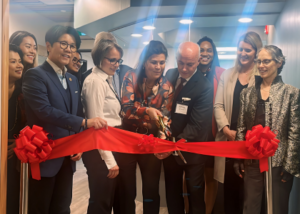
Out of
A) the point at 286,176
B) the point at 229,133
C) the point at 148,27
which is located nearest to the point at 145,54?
the point at 148,27

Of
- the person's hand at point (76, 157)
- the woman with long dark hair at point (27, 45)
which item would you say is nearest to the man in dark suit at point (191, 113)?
the person's hand at point (76, 157)

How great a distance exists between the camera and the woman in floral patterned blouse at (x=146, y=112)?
9.07 ft

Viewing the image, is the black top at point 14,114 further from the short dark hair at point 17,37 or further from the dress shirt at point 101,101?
the dress shirt at point 101,101

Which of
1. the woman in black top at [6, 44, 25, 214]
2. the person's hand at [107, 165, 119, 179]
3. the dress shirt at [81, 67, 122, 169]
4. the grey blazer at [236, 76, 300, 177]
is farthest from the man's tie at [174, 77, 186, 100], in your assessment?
the woman in black top at [6, 44, 25, 214]

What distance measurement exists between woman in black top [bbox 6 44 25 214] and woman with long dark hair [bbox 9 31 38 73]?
5 centimetres

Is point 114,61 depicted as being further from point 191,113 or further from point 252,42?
point 252,42

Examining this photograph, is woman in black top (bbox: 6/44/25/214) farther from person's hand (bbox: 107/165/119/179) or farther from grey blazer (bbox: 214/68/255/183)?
grey blazer (bbox: 214/68/255/183)

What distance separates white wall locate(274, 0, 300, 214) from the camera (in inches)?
102

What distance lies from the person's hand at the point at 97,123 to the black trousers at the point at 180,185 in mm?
716

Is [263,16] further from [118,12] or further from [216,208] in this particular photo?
[216,208]

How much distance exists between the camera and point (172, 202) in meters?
2.81

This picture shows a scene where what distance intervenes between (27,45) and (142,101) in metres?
1.29

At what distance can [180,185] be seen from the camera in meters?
2.81

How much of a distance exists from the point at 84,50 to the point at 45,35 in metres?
0.41
